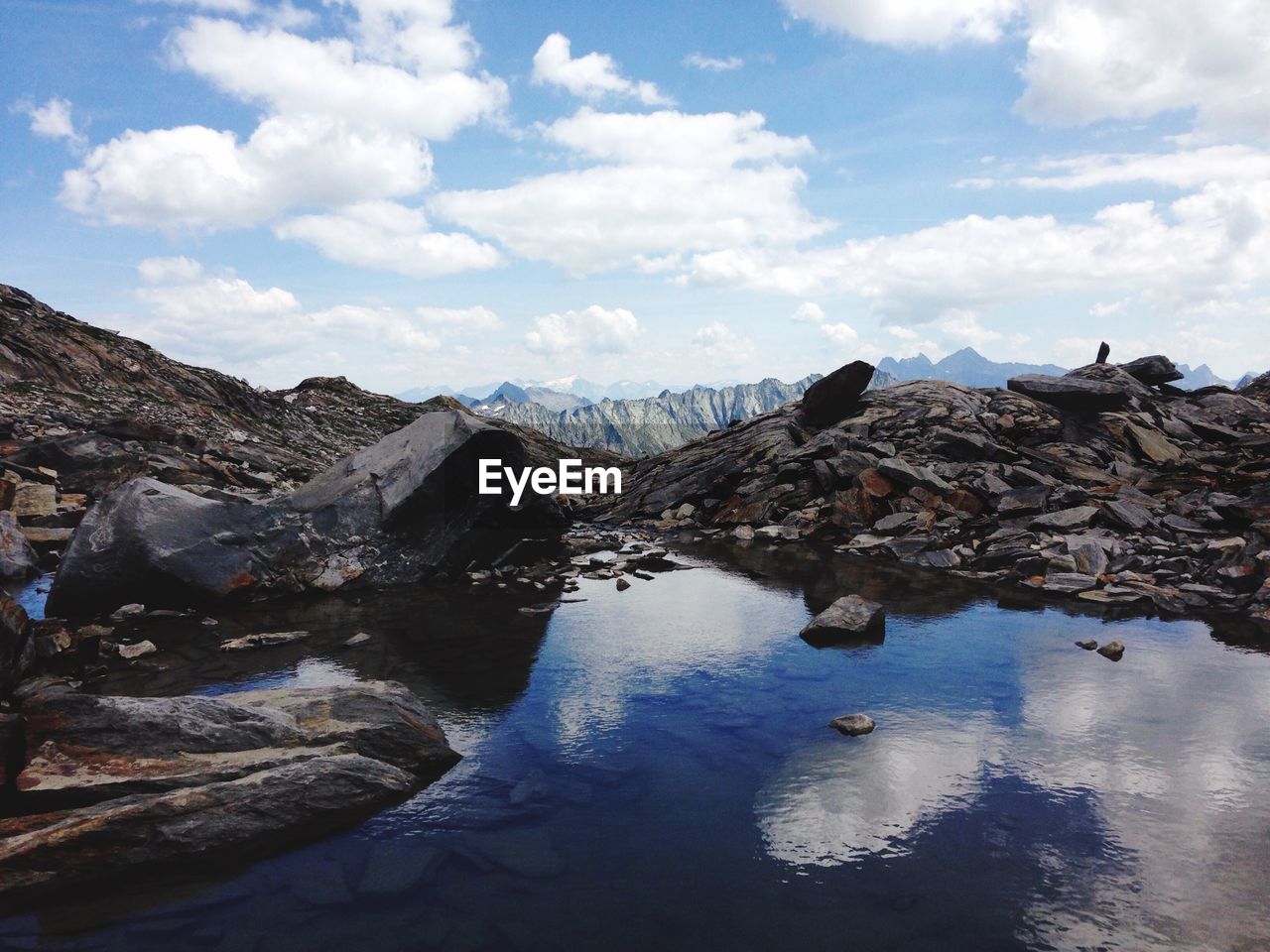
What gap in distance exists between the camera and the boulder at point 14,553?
63.3ft

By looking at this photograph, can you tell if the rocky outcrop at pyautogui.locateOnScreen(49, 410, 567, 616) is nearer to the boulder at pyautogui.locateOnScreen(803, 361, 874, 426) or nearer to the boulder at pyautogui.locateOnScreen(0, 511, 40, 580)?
the boulder at pyautogui.locateOnScreen(0, 511, 40, 580)

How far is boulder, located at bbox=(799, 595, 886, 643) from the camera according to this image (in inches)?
626

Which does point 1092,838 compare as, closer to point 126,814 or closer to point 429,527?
point 126,814

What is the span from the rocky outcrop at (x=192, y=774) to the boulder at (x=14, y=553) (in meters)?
14.0

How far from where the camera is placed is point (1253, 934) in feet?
21.6

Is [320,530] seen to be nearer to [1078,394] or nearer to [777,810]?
A: [777,810]

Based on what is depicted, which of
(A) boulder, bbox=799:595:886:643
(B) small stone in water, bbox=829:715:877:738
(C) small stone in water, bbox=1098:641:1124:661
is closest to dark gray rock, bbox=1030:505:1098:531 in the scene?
(C) small stone in water, bbox=1098:641:1124:661

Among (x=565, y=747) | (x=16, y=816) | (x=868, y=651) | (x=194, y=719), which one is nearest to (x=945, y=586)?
(x=868, y=651)

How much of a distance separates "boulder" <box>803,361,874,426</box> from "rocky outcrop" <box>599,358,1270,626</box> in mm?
572

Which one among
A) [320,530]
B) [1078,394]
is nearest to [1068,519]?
[1078,394]

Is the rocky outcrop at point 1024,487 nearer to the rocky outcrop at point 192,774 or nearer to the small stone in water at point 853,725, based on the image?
the small stone in water at point 853,725

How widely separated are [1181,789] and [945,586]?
1220 centimetres

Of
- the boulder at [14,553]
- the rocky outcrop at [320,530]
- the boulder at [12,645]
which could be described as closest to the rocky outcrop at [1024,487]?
the rocky outcrop at [320,530]

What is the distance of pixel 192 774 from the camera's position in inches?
331
